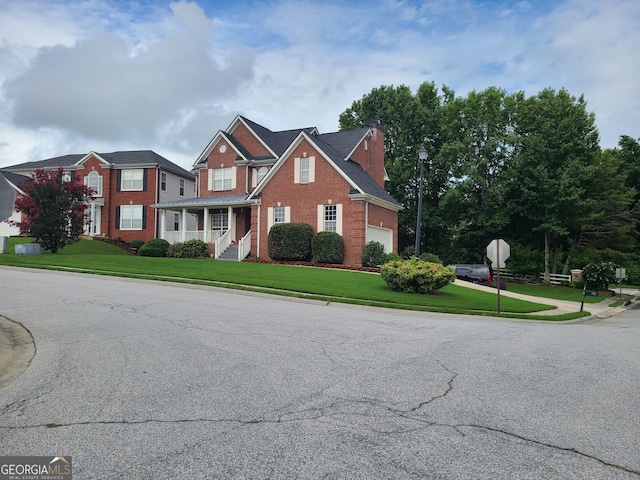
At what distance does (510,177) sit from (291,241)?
21022mm

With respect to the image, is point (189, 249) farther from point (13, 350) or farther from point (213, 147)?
point (13, 350)

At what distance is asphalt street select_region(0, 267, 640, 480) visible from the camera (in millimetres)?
3713

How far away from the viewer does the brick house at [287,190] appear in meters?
28.3

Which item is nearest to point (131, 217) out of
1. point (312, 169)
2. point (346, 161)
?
point (312, 169)

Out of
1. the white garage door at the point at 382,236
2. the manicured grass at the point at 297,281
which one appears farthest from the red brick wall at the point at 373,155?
the manicured grass at the point at 297,281

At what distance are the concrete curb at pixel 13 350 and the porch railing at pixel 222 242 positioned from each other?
70.6ft

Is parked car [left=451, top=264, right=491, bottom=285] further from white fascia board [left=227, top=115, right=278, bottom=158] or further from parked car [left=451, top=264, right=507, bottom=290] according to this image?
white fascia board [left=227, top=115, right=278, bottom=158]

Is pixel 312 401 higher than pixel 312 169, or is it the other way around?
pixel 312 169

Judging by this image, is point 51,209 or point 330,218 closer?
point 51,209

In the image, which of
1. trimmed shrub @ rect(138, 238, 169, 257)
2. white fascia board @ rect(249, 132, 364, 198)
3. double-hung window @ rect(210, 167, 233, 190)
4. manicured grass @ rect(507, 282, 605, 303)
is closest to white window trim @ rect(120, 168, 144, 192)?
double-hung window @ rect(210, 167, 233, 190)

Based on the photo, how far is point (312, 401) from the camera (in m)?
5.11

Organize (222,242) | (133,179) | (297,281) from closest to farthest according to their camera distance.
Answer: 1. (297,281)
2. (222,242)
3. (133,179)

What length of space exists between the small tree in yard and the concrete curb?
19.4 metres

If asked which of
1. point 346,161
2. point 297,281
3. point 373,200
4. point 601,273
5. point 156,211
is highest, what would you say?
point 346,161
